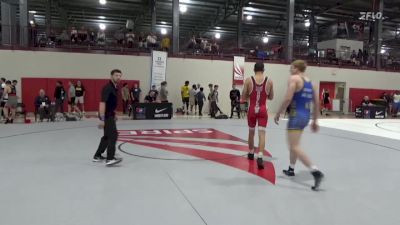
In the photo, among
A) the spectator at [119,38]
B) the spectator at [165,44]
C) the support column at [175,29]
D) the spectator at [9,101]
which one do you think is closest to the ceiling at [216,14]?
the support column at [175,29]

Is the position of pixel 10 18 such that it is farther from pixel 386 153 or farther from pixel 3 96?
pixel 386 153

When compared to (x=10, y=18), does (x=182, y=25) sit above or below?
above

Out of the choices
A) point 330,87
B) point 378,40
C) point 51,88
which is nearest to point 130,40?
point 51,88

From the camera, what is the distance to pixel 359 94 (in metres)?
23.0

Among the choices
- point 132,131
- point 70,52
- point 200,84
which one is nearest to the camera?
point 132,131

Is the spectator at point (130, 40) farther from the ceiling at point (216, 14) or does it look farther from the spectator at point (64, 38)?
the ceiling at point (216, 14)

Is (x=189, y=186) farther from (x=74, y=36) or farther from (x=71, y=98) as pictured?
(x=74, y=36)

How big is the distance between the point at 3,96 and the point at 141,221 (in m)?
10.7

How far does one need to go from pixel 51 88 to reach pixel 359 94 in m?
A: 19.2

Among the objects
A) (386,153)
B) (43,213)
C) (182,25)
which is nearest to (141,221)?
(43,213)

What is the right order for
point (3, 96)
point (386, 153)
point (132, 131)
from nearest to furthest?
point (386, 153), point (132, 131), point (3, 96)

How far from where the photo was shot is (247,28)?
31.6 meters

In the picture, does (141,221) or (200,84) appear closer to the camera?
(141,221)

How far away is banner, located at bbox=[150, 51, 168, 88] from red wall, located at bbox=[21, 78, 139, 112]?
1481 millimetres
